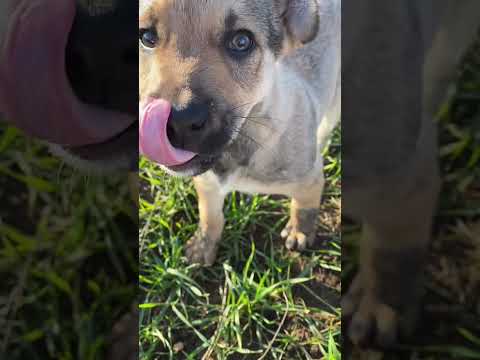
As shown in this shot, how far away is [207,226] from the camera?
0.92m

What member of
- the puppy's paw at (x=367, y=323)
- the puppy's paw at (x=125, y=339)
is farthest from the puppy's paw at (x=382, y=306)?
the puppy's paw at (x=125, y=339)

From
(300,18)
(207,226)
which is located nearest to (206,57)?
(300,18)

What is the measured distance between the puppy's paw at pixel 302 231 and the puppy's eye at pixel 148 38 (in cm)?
39

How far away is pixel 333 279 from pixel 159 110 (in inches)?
16.3

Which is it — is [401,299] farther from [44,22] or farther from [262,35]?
[44,22]

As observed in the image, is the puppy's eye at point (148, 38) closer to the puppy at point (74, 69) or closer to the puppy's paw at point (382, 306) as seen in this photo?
the puppy at point (74, 69)

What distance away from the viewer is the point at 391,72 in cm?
84

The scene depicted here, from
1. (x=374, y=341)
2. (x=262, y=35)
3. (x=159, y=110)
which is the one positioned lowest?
(x=374, y=341)

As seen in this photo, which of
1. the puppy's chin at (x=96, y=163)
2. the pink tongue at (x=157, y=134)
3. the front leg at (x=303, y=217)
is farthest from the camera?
the front leg at (x=303, y=217)

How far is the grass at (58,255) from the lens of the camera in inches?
33.1

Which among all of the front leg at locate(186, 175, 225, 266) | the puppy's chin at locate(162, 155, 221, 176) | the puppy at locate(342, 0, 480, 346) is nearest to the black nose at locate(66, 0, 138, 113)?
the puppy's chin at locate(162, 155, 221, 176)

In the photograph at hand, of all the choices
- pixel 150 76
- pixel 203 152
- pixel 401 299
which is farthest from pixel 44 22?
pixel 401 299

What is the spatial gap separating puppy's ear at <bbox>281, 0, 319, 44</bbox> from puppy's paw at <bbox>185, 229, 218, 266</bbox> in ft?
1.21

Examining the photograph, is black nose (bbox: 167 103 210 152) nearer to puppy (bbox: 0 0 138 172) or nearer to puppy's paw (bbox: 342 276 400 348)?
puppy (bbox: 0 0 138 172)
